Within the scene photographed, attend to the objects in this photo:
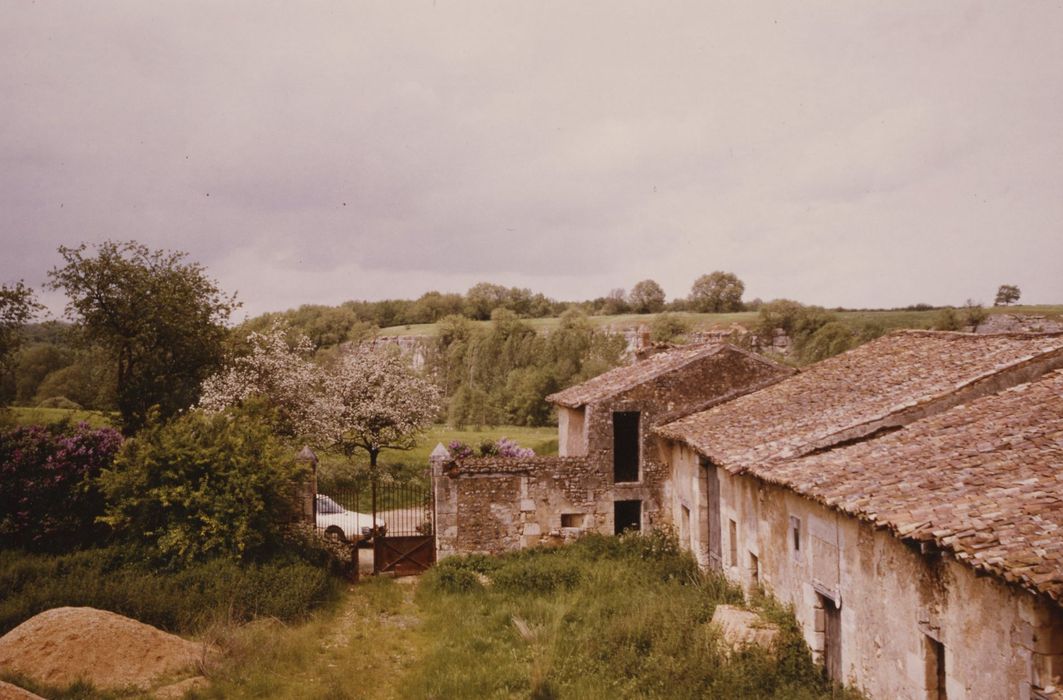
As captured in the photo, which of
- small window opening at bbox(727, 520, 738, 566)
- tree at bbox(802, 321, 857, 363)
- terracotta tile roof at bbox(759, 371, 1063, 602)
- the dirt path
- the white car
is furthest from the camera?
tree at bbox(802, 321, 857, 363)

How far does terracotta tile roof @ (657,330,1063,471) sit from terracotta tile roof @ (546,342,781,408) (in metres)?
1.44

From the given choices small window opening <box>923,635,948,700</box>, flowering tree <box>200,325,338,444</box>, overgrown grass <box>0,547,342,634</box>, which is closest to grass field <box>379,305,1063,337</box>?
flowering tree <box>200,325,338,444</box>

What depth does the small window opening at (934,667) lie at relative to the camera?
7.63 m

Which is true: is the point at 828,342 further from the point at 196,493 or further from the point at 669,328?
the point at 196,493

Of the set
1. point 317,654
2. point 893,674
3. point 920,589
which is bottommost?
point 317,654

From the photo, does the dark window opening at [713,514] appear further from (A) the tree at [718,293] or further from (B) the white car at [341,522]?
(A) the tree at [718,293]

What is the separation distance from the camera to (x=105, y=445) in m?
17.0

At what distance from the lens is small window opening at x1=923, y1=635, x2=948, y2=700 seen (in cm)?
763

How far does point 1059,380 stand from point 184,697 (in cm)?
1351

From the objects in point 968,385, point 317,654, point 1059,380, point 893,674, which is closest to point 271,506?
point 317,654

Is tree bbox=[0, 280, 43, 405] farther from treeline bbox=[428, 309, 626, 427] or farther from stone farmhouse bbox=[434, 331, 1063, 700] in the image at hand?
treeline bbox=[428, 309, 626, 427]

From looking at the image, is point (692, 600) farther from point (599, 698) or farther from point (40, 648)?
point (40, 648)

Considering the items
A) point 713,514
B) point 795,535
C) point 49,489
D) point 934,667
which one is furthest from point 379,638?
point 934,667

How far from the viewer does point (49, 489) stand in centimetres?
1606
